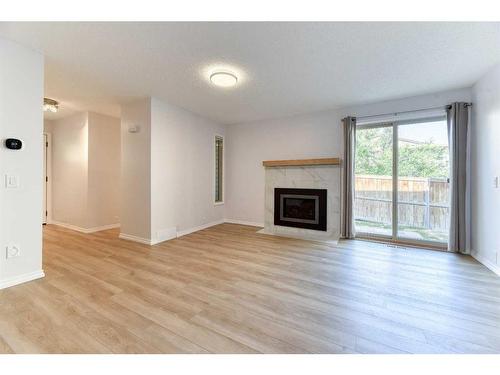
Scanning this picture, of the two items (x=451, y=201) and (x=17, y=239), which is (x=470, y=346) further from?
(x=17, y=239)

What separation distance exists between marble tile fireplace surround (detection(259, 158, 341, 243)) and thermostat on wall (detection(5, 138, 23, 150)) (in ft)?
11.9

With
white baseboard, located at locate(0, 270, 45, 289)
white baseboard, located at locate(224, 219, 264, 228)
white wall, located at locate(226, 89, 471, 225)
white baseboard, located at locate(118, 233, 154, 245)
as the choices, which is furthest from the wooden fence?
white baseboard, located at locate(0, 270, 45, 289)

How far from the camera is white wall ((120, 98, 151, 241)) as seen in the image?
3.76m

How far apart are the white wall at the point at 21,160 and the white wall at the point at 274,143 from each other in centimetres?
373

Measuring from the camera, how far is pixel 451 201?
335 cm

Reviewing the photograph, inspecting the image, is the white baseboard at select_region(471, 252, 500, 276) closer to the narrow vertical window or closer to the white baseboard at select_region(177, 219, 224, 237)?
the white baseboard at select_region(177, 219, 224, 237)

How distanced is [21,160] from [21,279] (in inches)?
46.7

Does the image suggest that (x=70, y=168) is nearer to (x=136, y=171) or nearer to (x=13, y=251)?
(x=136, y=171)

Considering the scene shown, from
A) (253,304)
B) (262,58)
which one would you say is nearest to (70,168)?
(262,58)

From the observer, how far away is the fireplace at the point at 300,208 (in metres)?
4.23

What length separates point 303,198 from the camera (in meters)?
4.43

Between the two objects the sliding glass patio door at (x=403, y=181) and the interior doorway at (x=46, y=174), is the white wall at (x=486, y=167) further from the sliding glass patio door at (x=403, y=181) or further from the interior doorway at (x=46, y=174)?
the interior doorway at (x=46, y=174)
